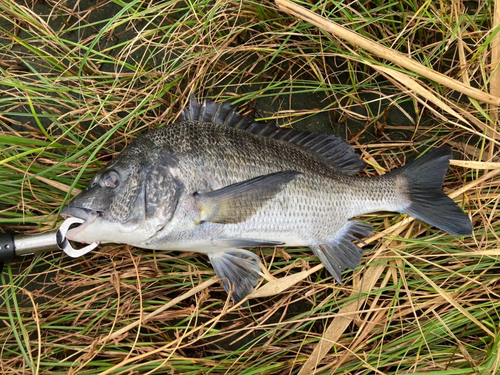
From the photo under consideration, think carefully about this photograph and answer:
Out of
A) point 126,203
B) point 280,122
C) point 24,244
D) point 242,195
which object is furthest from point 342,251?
point 24,244

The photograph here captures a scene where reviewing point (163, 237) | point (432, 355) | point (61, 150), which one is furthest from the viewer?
point (61, 150)

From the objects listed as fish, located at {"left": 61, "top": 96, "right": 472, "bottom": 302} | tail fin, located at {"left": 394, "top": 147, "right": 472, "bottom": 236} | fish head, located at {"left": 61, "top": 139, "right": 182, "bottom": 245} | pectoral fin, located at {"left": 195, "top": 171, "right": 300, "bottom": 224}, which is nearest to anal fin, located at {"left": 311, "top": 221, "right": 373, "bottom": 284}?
fish, located at {"left": 61, "top": 96, "right": 472, "bottom": 302}

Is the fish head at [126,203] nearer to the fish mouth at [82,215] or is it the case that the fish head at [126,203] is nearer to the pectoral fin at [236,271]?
the fish mouth at [82,215]

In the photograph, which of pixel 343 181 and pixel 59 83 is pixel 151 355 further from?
pixel 59 83

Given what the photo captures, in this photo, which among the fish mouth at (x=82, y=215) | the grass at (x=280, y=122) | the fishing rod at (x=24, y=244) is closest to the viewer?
the fish mouth at (x=82, y=215)

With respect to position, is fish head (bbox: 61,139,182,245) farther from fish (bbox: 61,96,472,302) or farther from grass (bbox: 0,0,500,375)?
grass (bbox: 0,0,500,375)

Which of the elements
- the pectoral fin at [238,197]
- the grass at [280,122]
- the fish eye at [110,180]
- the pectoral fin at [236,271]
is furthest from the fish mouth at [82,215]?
the pectoral fin at [236,271]

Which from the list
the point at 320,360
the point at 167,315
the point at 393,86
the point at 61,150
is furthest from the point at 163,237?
the point at 393,86
